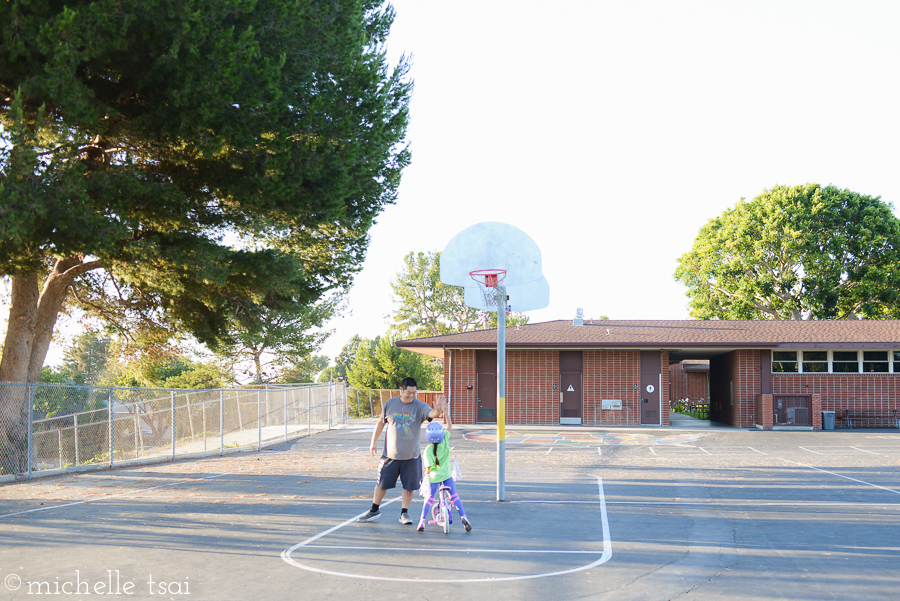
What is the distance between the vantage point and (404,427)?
29.5 feet

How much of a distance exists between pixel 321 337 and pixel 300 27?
3425 centimetres

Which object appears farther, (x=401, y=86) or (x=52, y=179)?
(x=401, y=86)

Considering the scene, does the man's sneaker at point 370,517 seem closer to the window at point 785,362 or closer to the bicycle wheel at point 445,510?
the bicycle wheel at point 445,510

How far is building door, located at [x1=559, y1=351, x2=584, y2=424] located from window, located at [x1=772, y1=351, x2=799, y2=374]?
8345mm

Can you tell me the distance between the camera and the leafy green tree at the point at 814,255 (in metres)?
44.3

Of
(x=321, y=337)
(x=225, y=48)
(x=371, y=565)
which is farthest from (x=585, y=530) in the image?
(x=321, y=337)

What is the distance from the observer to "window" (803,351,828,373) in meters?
Answer: 31.3

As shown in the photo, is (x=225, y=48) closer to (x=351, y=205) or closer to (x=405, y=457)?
(x=351, y=205)

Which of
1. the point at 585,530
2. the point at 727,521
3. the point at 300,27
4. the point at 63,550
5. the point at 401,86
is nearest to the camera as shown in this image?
the point at 63,550

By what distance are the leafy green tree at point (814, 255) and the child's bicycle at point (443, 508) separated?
4173 cm

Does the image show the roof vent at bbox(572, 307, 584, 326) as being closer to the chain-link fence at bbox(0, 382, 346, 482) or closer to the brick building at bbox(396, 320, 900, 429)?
the brick building at bbox(396, 320, 900, 429)

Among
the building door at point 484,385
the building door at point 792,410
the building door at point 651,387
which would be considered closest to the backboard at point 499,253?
the building door at point 484,385

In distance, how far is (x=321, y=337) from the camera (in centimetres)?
4716

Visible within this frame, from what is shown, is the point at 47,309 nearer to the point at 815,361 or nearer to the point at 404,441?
the point at 404,441
